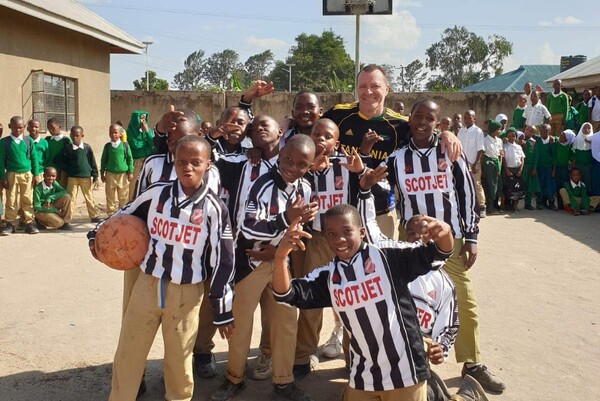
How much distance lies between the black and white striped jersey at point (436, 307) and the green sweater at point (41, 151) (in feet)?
24.9

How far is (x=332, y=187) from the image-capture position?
396 centimetres

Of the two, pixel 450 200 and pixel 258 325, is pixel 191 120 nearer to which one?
pixel 450 200

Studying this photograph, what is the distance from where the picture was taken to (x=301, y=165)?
3537 mm

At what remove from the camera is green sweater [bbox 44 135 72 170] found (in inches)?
381

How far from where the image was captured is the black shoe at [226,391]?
3.70 metres

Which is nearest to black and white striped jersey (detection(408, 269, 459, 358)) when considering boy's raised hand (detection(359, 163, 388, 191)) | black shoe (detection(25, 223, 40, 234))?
boy's raised hand (detection(359, 163, 388, 191))

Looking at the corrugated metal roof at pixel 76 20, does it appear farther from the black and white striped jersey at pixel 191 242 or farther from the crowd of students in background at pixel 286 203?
the black and white striped jersey at pixel 191 242

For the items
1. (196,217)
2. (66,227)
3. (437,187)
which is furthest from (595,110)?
(196,217)

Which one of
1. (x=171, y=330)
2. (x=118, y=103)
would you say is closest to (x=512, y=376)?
(x=171, y=330)

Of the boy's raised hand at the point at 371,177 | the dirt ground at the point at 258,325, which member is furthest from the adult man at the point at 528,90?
the boy's raised hand at the point at 371,177

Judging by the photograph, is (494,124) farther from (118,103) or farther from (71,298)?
(118,103)

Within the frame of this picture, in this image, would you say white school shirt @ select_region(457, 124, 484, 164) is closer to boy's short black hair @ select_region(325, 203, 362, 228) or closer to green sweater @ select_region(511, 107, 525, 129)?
green sweater @ select_region(511, 107, 525, 129)

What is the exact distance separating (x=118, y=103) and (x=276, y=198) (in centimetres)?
1499

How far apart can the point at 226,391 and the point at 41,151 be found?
23.3ft
